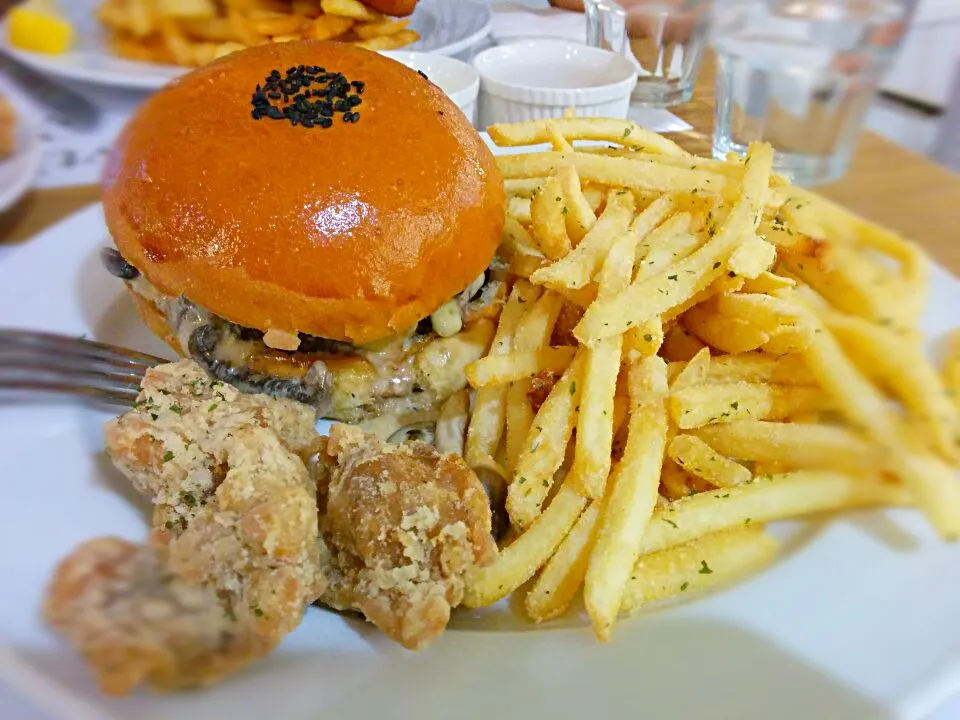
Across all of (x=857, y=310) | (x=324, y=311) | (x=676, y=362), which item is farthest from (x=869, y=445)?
(x=324, y=311)

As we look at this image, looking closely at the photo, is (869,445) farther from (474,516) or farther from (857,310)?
(474,516)

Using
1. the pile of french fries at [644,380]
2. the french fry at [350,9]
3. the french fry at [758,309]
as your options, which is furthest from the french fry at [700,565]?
the french fry at [350,9]

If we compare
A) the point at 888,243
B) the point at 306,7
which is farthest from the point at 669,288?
the point at 888,243

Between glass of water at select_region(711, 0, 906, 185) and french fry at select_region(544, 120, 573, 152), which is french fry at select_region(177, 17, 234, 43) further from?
french fry at select_region(544, 120, 573, 152)

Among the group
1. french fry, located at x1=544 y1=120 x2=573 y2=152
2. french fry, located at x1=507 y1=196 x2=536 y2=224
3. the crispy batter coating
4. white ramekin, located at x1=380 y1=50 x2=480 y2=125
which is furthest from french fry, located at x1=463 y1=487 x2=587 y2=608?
white ramekin, located at x1=380 y1=50 x2=480 y2=125

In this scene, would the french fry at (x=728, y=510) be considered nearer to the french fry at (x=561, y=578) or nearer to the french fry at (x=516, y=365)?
the french fry at (x=561, y=578)

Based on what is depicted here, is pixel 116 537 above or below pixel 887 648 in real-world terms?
above
